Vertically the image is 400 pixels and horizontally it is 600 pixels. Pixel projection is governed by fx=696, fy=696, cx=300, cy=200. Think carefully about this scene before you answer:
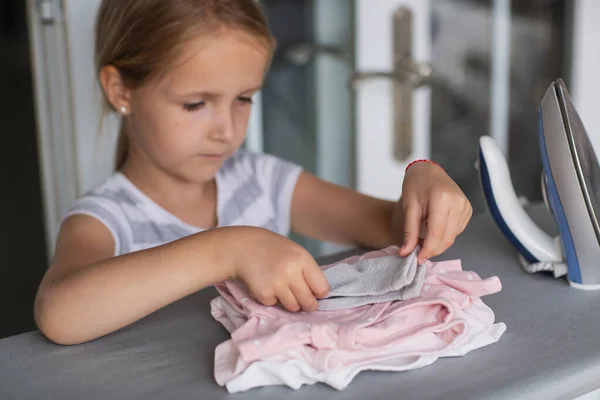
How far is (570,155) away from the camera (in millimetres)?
703

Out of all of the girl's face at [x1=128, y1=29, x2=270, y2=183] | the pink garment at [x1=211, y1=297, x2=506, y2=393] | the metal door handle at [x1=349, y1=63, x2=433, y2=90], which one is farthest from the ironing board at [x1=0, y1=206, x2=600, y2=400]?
the metal door handle at [x1=349, y1=63, x2=433, y2=90]

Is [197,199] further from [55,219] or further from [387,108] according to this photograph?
[387,108]

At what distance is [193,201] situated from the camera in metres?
1.12

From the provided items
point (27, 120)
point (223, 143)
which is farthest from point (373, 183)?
point (27, 120)

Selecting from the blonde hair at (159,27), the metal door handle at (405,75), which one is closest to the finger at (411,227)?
the blonde hair at (159,27)

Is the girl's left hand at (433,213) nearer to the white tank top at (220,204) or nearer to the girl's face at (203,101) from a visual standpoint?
the girl's face at (203,101)

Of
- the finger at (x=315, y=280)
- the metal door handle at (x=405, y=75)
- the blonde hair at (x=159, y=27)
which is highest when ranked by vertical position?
the blonde hair at (x=159, y=27)

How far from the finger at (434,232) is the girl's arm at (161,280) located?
12cm

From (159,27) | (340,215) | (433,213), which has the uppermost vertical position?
(159,27)

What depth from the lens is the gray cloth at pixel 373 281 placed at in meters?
0.61

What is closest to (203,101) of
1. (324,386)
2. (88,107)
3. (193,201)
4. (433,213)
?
(193,201)

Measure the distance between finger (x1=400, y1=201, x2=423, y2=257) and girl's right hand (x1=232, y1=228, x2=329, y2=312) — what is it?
0.10 meters

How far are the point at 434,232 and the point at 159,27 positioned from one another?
0.49 metres

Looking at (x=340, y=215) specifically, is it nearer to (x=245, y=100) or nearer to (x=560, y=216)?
Answer: (x=245, y=100)
